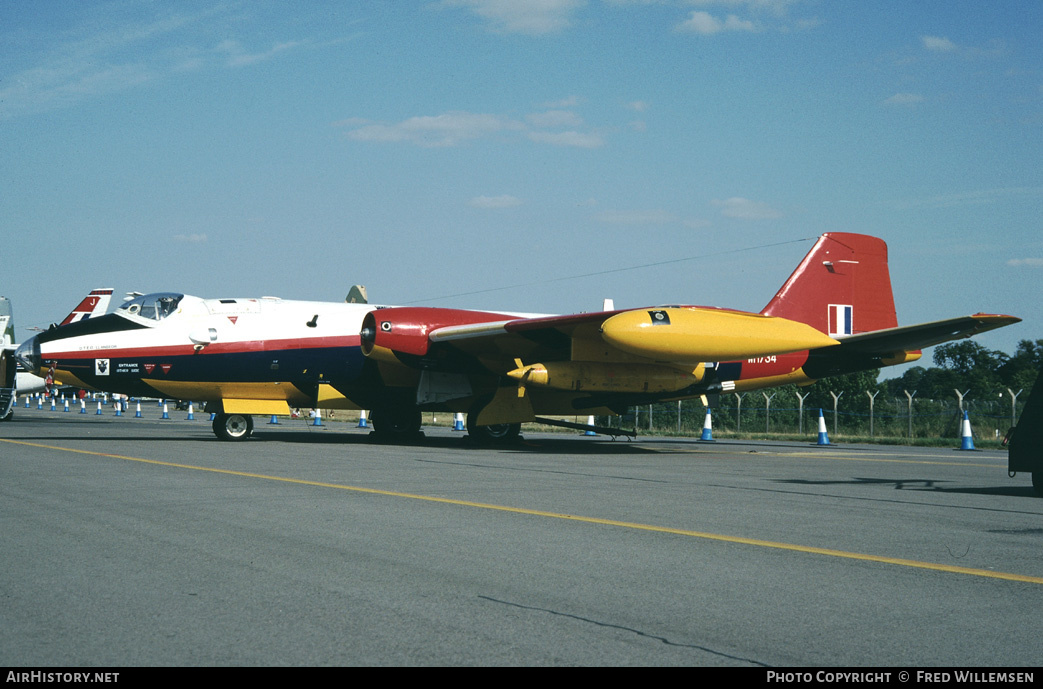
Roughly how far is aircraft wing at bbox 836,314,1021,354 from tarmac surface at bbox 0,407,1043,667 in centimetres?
523

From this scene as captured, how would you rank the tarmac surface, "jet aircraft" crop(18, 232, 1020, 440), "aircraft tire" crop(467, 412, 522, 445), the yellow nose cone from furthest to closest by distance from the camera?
"aircraft tire" crop(467, 412, 522, 445) < "jet aircraft" crop(18, 232, 1020, 440) < the yellow nose cone < the tarmac surface

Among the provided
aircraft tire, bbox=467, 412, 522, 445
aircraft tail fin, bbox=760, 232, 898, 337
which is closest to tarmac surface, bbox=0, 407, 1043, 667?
aircraft tire, bbox=467, 412, 522, 445

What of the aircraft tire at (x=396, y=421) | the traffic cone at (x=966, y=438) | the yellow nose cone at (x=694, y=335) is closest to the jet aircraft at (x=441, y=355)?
the yellow nose cone at (x=694, y=335)

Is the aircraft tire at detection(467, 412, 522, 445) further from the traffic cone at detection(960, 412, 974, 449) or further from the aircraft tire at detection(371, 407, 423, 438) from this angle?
the traffic cone at detection(960, 412, 974, 449)

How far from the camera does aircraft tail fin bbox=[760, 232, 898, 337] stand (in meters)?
21.4

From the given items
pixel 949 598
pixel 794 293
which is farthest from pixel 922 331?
pixel 949 598

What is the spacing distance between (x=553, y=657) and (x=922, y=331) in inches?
621

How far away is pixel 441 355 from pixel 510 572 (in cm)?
1340

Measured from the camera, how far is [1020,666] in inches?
145

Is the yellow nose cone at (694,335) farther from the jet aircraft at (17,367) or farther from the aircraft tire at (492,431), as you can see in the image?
the jet aircraft at (17,367)

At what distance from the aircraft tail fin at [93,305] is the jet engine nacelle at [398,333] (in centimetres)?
2670
